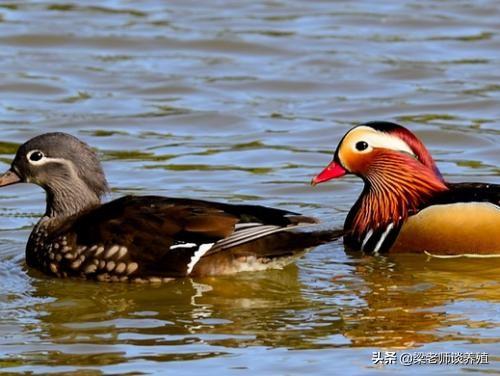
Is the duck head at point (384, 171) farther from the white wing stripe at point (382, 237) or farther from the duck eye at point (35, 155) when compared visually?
the duck eye at point (35, 155)

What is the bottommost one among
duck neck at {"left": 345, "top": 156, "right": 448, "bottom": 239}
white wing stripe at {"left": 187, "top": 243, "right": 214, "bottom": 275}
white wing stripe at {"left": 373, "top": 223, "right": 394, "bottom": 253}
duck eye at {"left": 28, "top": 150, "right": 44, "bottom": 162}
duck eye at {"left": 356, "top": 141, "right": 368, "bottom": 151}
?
white wing stripe at {"left": 373, "top": 223, "right": 394, "bottom": 253}

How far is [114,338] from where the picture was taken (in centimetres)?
791

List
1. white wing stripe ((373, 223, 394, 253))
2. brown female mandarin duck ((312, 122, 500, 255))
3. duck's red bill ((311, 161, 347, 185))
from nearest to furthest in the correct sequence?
brown female mandarin duck ((312, 122, 500, 255)), white wing stripe ((373, 223, 394, 253)), duck's red bill ((311, 161, 347, 185))

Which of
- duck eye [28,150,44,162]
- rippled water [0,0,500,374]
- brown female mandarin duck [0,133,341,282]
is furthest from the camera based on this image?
duck eye [28,150,44,162]

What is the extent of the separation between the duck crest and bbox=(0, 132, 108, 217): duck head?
1793 mm

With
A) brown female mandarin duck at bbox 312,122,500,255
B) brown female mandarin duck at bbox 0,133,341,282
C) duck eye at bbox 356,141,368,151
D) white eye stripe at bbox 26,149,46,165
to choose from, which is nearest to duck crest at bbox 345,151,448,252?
brown female mandarin duck at bbox 312,122,500,255

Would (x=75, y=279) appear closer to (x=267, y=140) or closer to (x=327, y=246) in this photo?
(x=327, y=246)

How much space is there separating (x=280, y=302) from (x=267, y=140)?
480 centimetres

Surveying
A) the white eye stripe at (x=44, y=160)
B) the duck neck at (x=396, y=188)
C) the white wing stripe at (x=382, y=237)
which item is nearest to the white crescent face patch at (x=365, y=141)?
the duck neck at (x=396, y=188)

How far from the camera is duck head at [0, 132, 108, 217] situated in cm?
959

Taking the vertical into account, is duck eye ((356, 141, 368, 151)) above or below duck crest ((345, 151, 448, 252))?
above

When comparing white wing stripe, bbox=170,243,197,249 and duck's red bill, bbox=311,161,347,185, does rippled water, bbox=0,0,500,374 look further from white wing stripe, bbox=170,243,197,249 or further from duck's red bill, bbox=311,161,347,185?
duck's red bill, bbox=311,161,347,185

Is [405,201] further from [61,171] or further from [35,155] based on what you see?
[35,155]

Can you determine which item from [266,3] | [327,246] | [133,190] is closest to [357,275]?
[327,246]
